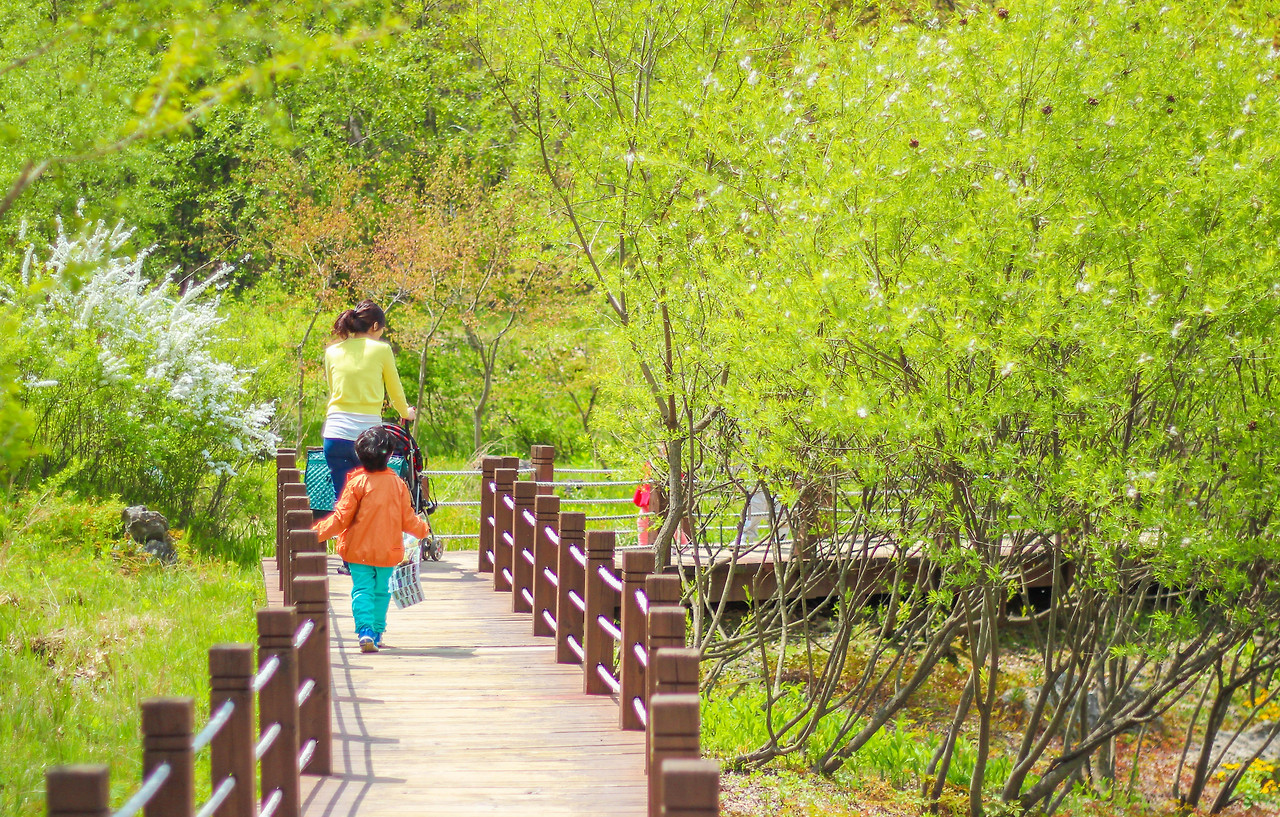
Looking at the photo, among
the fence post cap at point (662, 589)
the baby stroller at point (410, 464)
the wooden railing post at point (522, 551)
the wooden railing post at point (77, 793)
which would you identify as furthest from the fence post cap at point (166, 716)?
the wooden railing post at point (522, 551)

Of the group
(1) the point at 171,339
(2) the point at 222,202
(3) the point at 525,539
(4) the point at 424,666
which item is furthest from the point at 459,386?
(4) the point at 424,666

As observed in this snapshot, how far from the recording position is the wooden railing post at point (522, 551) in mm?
8961

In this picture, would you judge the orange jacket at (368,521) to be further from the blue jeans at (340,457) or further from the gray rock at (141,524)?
the gray rock at (141,524)

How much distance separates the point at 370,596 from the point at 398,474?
1600mm

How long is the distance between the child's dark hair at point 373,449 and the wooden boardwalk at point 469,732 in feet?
4.07

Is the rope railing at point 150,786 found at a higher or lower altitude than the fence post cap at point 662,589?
lower

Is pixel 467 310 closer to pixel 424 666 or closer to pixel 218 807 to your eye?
pixel 424 666

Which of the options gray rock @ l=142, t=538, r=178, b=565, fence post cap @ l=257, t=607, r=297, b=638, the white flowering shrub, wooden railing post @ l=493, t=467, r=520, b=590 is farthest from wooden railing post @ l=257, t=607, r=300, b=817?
the white flowering shrub

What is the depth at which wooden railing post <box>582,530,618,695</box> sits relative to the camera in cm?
672

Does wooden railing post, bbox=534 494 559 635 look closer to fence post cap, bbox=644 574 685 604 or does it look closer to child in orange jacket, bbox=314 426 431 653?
child in orange jacket, bbox=314 426 431 653

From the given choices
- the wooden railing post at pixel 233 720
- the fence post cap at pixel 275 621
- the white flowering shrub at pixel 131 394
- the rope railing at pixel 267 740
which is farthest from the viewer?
the white flowering shrub at pixel 131 394

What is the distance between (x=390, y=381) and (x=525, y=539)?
1.67 meters

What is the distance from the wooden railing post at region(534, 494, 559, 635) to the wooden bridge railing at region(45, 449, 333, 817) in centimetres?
206

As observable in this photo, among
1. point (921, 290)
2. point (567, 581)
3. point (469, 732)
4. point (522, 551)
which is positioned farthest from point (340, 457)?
point (921, 290)
